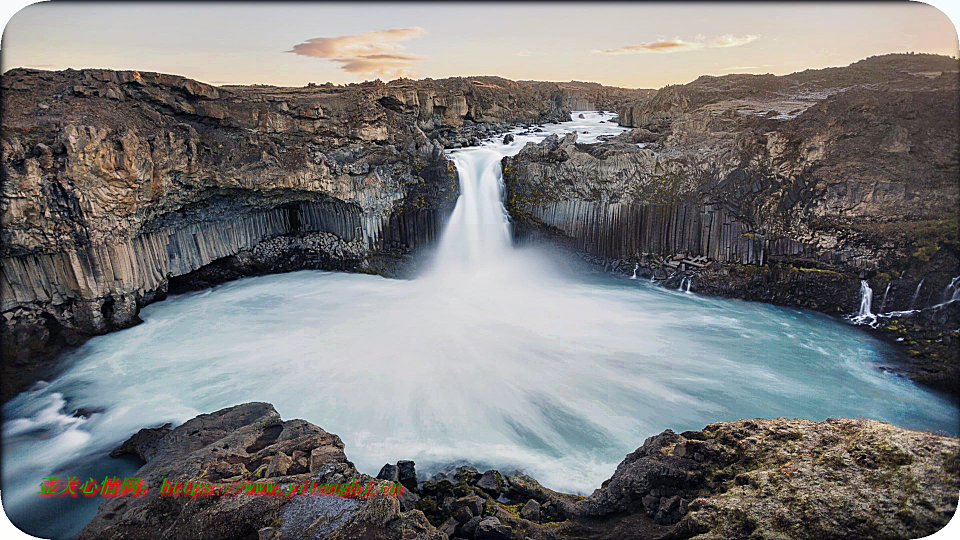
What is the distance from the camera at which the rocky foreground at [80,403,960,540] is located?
9.91ft

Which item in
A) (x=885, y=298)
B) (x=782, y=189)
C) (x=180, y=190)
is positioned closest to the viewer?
(x=885, y=298)

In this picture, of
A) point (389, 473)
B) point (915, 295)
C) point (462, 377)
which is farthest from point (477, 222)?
point (915, 295)

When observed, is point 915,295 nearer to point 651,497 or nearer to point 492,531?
point 651,497

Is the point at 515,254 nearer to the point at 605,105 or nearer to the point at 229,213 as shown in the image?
the point at 229,213

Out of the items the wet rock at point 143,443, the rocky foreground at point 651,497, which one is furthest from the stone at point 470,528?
the wet rock at point 143,443

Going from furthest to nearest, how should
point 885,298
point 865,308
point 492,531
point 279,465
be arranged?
point 865,308
point 885,298
point 279,465
point 492,531

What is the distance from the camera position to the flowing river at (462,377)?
6.00 meters

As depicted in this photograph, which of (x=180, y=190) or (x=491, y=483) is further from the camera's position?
(x=180, y=190)

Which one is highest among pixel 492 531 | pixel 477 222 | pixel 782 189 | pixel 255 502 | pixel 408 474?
pixel 782 189

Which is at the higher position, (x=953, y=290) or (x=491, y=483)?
(x=953, y=290)

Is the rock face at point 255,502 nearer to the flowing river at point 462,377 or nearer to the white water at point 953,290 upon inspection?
the flowing river at point 462,377

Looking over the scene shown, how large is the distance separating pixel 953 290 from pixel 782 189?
3790 mm

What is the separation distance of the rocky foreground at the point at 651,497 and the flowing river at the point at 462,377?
1.09m

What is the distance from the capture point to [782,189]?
34.8 ft
